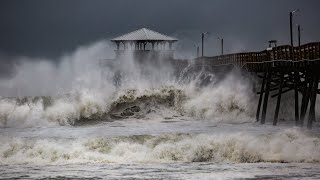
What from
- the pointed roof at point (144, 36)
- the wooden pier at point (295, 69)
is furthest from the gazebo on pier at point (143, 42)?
the wooden pier at point (295, 69)

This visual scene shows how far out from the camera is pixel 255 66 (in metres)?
36.2

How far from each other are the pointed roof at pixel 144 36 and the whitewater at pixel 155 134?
9.38 meters

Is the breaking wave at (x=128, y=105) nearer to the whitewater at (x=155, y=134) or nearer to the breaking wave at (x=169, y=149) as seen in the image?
the whitewater at (x=155, y=134)

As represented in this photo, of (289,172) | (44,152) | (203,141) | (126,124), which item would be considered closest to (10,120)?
(126,124)

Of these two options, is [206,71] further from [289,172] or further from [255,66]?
[289,172]

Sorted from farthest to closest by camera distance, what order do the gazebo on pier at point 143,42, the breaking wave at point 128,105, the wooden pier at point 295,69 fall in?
the gazebo on pier at point 143,42 → the breaking wave at point 128,105 → the wooden pier at point 295,69

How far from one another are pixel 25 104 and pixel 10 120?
2338 millimetres

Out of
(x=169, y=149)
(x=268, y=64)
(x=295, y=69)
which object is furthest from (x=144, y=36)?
(x=169, y=149)

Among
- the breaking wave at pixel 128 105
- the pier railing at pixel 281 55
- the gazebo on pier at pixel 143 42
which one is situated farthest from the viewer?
the gazebo on pier at pixel 143 42

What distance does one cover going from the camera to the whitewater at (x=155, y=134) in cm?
1891

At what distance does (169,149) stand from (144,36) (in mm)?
40332

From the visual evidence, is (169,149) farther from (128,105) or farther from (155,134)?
(128,105)

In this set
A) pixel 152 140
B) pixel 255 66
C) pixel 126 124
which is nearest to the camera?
pixel 152 140

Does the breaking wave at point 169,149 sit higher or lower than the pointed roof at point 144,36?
lower
